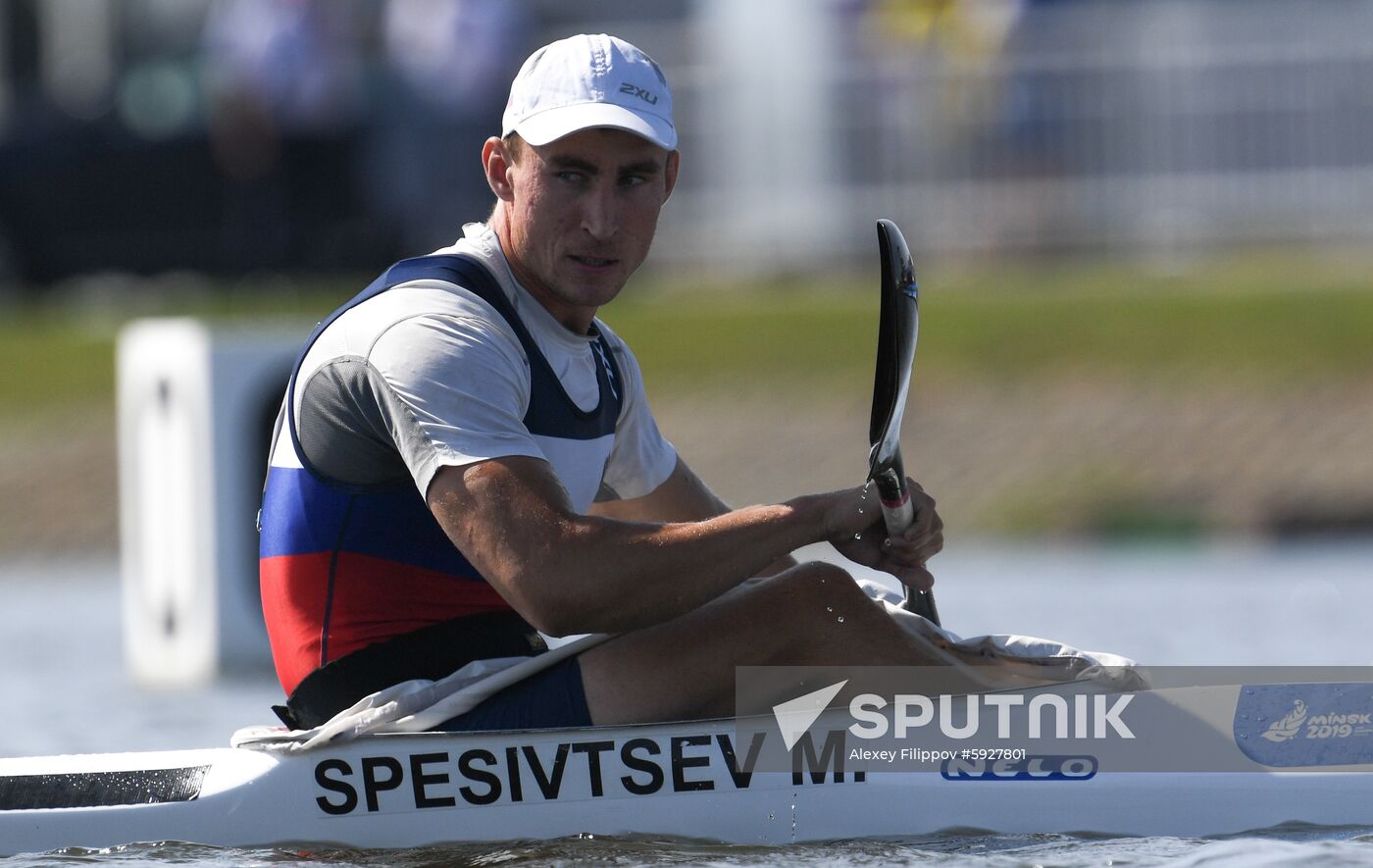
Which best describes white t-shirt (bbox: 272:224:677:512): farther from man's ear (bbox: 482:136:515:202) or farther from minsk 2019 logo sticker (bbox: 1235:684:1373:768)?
minsk 2019 logo sticker (bbox: 1235:684:1373:768)

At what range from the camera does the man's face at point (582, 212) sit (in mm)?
4324

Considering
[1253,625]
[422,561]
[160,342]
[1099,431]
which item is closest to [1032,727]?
[422,561]

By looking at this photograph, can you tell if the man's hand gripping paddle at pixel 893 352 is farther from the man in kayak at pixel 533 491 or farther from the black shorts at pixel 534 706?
the black shorts at pixel 534 706

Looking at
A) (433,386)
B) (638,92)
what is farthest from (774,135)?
(433,386)

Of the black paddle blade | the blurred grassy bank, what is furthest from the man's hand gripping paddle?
the blurred grassy bank

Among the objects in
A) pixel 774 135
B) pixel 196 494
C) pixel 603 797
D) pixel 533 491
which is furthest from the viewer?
pixel 774 135

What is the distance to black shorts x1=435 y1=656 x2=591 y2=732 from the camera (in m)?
4.34

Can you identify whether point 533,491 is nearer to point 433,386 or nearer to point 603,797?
point 433,386

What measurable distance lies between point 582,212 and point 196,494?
4494mm

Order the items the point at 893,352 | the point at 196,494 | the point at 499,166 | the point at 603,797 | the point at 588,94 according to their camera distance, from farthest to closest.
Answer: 1. the point at 196,494
2. the point at 893,352
3. the point at 499,166
4. the point at 603,797
5. the point at 588,94

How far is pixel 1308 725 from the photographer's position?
451 centimetres

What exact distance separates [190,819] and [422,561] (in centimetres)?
69

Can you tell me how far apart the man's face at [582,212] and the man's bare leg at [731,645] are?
65 centimetres

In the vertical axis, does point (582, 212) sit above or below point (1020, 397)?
below
